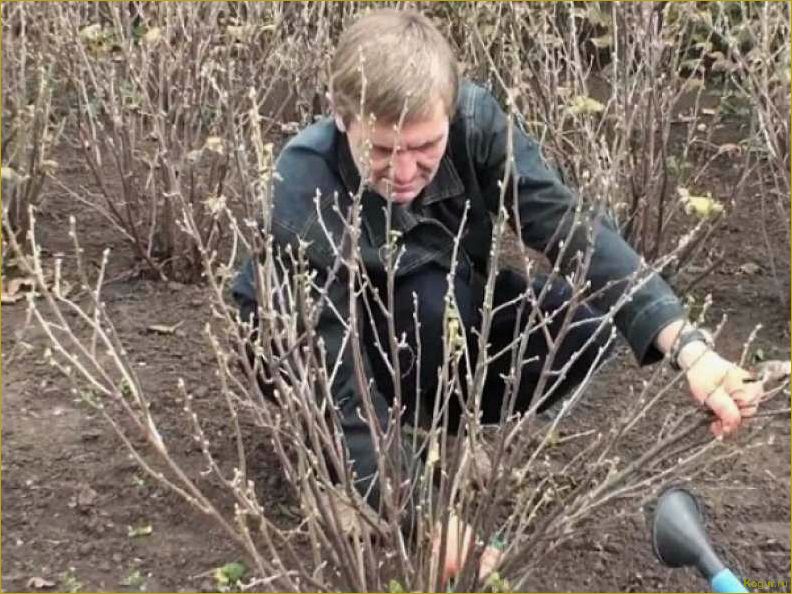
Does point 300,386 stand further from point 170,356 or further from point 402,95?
point 170,356

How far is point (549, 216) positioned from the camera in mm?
2361

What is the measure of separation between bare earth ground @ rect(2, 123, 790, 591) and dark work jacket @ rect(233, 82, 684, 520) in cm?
37

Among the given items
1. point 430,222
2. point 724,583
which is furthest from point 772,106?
point 724,583

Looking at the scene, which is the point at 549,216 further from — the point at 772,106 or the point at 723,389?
the point at 772,106

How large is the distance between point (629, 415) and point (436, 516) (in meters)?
0.34

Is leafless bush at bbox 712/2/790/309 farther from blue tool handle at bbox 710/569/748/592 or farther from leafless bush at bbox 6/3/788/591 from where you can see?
blue tool handle at bbox 710/569/748/592

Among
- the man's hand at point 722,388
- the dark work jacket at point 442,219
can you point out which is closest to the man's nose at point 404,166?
the dark work jacket at point 442,219

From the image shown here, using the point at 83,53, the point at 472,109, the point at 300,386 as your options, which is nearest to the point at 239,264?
the point at 83,53

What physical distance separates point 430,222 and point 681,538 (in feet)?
2.68

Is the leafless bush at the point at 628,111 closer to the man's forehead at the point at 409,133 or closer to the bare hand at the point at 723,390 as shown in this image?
the man's forehead at the point at 409,133

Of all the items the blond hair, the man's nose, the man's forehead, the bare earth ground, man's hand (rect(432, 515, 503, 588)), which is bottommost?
the bare earth ground

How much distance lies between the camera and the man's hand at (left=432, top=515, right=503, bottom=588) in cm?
192

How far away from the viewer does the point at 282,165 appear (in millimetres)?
2338

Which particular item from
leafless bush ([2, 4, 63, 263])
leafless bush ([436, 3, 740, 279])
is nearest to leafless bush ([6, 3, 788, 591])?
leafless bush ([436, 3, 740, 279])
